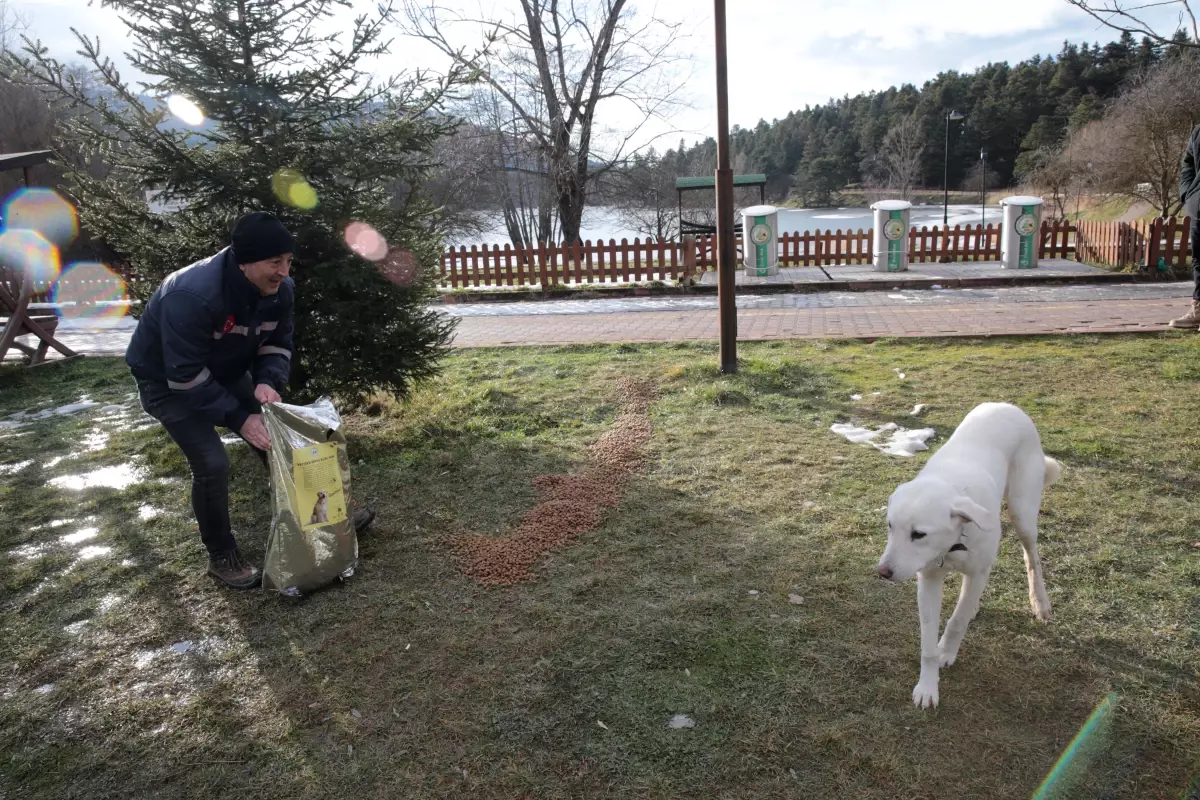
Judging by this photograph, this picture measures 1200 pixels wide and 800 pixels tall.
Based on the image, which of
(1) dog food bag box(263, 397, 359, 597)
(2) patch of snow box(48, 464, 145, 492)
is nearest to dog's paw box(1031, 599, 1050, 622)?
(1) dog food bag box(263, 397, 359, 597)

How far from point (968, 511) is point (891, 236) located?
15089 mm

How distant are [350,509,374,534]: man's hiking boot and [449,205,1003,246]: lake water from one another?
14.3m

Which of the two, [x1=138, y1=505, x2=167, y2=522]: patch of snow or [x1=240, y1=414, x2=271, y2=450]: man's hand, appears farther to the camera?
[x1=138, y1=505, x2=167, y2=522]: patch of snow

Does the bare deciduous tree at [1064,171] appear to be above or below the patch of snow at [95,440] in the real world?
above

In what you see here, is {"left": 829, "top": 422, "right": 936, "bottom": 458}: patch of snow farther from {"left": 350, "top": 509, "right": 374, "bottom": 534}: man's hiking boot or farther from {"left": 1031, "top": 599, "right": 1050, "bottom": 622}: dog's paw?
{"left": 350, "top": 509, "right": 374, "bottom": 534}: man's hiking boot

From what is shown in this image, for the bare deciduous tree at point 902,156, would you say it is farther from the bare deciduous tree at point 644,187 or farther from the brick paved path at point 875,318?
the brick paved path at point 875,318

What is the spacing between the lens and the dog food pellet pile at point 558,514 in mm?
3691

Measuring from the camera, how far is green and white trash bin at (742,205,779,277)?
15.7 meters

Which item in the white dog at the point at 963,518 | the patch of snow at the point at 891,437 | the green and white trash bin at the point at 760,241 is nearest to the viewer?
the white dog at the point at 963,518

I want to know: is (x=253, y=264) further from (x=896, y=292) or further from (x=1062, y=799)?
(x=896, y=292)

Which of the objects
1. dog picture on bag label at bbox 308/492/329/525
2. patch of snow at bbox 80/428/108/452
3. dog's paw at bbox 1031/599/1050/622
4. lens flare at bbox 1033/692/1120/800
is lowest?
lens flare at bbox 1033/692/1120/800

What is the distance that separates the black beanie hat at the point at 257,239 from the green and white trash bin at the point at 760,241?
44.9 ft

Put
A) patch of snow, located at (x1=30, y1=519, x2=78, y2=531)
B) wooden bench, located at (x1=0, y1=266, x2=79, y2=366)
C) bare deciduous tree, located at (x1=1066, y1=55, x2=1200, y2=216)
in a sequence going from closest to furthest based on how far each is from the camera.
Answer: patch of snow, located at (x1=30, y1=519, x2=78, y2=531) → wooden bench, located at (x1=0, y1=266, x2=79, y2=366) → bare deciduous tree, located at (x1=1066, y1=55, x2=1200, y2=216)

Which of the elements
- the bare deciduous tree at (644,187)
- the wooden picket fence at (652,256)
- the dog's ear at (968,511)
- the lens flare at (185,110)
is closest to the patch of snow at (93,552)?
the lens flare at (185,110)
